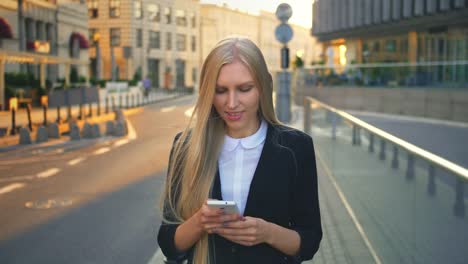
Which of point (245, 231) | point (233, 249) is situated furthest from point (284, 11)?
point (245, 231)

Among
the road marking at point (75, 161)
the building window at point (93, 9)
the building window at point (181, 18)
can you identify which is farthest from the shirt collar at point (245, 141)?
the building window at point (181, 18)

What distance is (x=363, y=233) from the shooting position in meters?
6.21

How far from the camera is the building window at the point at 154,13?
261 ft

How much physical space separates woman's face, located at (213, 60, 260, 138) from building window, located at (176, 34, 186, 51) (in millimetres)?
82767

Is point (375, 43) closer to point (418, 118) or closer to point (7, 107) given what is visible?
point (418, 118)

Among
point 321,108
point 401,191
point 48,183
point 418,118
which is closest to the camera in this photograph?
point 401,191

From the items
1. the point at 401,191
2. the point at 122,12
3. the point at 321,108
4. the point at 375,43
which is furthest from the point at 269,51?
the point at 401,191

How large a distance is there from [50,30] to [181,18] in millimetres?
41151

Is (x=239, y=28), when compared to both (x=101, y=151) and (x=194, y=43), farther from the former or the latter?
(x=101, y=151)

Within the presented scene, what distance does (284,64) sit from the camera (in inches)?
878

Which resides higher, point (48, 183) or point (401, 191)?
point (401, 191)

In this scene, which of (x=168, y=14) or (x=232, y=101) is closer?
(x=232, y=101)

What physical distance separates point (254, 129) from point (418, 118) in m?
25.2

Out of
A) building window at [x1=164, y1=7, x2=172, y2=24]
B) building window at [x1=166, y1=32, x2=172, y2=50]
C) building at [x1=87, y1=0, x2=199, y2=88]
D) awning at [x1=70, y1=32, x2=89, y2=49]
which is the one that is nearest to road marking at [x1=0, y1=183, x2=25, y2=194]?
awning at [x1=70, y1=32, x2=89, y2=49]
